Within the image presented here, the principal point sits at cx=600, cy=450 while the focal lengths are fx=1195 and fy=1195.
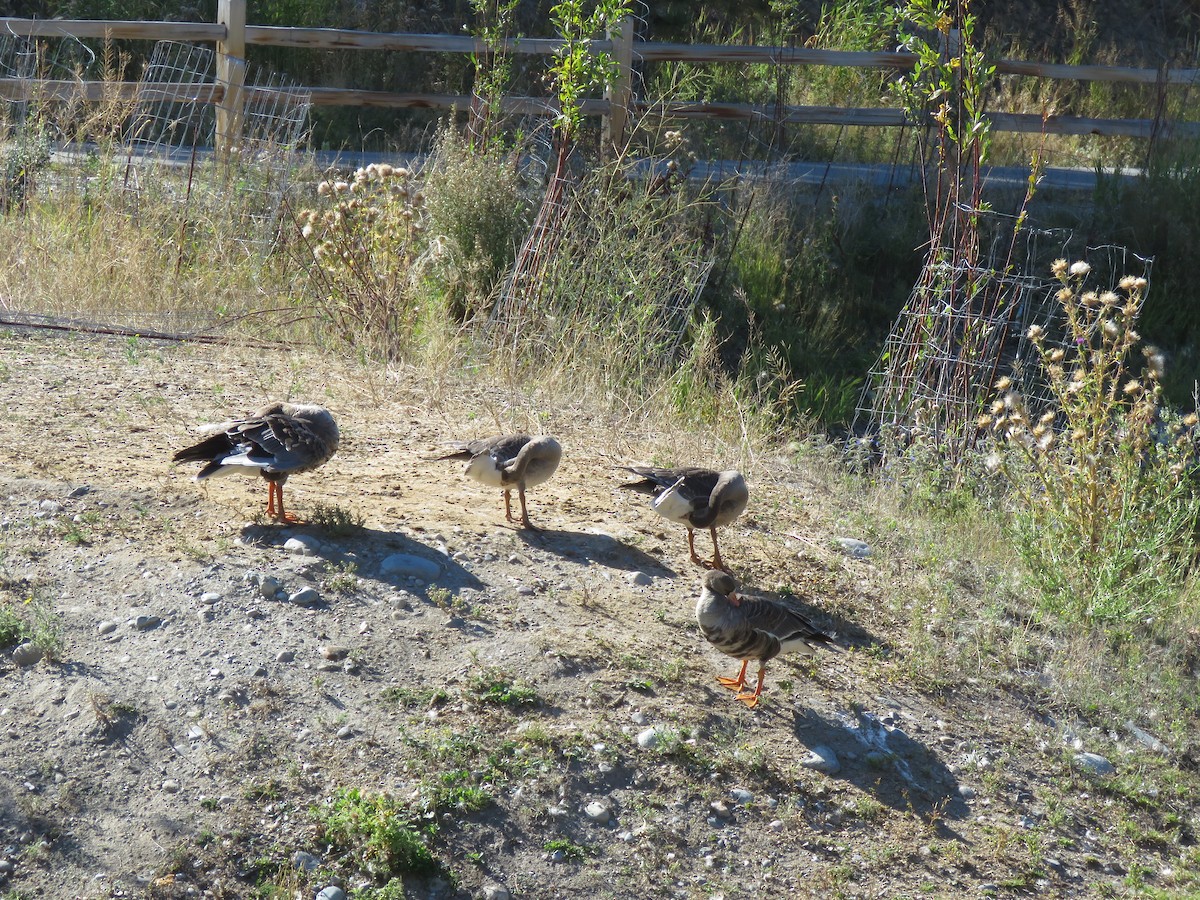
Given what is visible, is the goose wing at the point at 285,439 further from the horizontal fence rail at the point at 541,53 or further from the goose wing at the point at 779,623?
the horizontal fence rail at the point at 541,53

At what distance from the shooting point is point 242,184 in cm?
996

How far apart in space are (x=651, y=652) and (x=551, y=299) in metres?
3.97

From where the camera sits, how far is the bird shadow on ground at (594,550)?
5297 millimetres

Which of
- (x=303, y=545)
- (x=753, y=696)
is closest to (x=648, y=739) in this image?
(x=753, y=696)

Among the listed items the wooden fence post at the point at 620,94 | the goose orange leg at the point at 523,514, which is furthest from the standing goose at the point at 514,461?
the wooden fence post at the point at 620,94

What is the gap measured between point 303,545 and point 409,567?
1.50 ft

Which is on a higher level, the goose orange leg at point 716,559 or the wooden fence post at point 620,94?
the wooden fence post at point 620,94

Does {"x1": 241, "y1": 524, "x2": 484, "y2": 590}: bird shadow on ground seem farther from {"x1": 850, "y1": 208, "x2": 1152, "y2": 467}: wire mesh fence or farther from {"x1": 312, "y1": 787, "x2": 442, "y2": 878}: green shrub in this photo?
{"x1": 850, "y1": 208, "x2": 1152, "y2": 467}: wire mesh fence

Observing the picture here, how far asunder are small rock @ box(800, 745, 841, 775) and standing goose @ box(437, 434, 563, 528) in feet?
5.65

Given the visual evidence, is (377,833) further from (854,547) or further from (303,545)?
(854,547)

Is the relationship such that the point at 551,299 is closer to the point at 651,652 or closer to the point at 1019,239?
the point at 651,652

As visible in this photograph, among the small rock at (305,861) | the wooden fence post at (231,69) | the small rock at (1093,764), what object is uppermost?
the wooden fence post at (231,69)

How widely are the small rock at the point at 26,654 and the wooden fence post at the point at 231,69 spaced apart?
7605 mm

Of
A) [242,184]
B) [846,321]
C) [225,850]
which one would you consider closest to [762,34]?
[846,321]
